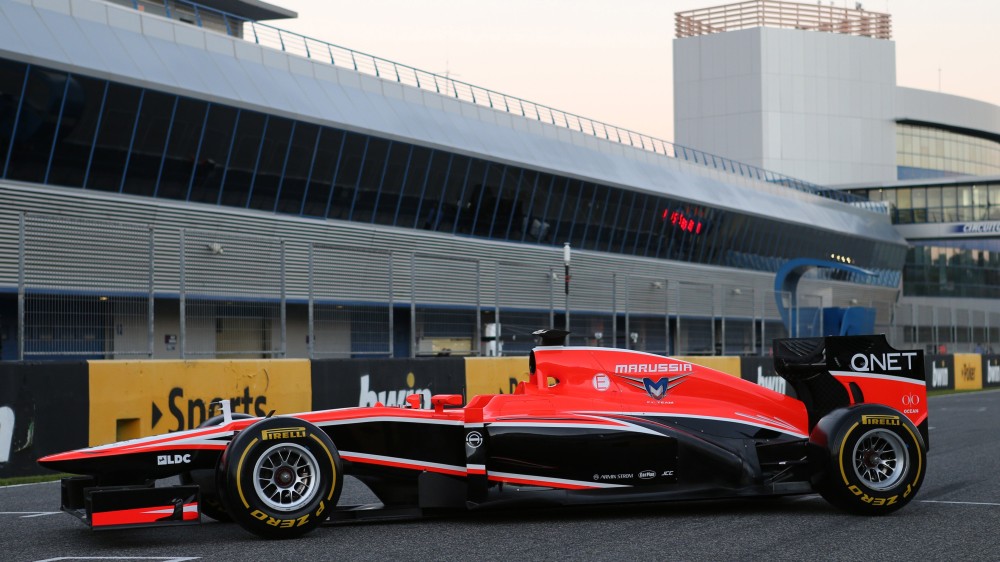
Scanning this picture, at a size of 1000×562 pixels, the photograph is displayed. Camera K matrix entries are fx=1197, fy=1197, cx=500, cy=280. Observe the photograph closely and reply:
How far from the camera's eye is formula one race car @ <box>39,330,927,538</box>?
24.9ft

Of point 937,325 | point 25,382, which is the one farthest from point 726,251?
point 25,382

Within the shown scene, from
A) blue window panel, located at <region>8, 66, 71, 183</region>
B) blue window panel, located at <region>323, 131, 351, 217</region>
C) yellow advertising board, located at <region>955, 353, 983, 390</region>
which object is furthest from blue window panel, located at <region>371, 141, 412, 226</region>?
yellow advertising board, located at <region>955, 353, 983, 390</region>

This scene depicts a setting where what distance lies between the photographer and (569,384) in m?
9.24

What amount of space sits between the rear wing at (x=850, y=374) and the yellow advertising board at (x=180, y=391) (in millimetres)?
5935

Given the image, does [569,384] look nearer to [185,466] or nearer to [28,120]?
[185,466]

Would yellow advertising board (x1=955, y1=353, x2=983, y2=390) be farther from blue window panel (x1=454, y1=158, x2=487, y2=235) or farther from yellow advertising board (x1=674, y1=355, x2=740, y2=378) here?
blue window panel (x1=454, y1=158, x2=487, y2=235)

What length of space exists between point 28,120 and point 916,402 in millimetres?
18177

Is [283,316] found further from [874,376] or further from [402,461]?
[874,376]

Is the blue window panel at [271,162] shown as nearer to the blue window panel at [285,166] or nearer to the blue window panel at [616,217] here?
the blue window panel at [285,166]

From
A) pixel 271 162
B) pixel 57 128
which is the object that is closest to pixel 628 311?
pixel 271 162

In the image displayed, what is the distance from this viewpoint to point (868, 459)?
895cm

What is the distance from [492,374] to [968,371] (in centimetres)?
2491

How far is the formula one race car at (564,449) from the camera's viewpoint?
7.59 m

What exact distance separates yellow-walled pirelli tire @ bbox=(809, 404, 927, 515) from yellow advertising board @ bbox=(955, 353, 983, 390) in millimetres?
30272
